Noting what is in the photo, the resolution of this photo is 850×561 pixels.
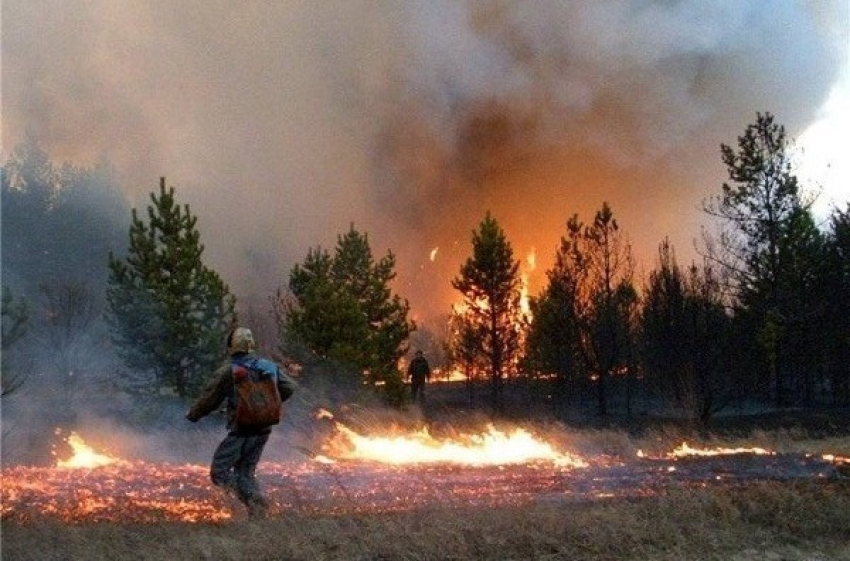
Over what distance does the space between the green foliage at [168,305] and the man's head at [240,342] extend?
15.7 meters

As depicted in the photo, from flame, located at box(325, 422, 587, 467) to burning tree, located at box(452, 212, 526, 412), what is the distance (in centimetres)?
2144

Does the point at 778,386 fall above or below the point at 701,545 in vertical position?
above

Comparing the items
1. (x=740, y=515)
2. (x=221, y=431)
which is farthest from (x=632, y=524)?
(x=221, y=431)

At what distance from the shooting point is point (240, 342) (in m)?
8.58

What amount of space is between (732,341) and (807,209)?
14.2 meters

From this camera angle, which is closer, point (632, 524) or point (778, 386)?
point (632, 524)

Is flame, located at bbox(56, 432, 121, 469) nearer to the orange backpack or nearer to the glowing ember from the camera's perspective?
the orange backpack

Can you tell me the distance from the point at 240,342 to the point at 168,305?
54.0ft

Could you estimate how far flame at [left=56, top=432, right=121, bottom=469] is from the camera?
45.4ft

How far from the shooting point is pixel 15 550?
21.6 feet

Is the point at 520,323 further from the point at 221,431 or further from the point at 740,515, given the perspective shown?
the point at 740,515

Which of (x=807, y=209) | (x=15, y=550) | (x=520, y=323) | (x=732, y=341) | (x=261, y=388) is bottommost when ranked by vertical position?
(x=15, y=550)

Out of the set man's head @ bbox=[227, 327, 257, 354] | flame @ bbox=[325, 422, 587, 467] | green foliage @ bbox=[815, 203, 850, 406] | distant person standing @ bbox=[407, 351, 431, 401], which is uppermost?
green foliage @ bbox=[815, 203, 850, 406]

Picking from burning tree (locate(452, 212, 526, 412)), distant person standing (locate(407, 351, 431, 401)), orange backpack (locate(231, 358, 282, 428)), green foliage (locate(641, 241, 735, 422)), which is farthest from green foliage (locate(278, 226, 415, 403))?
orange backpack (locate(231, 358, 282, 428))
